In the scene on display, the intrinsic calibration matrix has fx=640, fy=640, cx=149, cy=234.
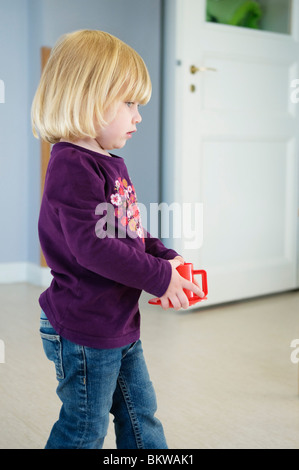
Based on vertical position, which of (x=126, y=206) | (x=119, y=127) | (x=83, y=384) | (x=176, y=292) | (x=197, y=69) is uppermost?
(x=197, y=69)

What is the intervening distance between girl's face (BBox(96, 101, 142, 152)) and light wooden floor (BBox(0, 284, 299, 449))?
0.71 meters

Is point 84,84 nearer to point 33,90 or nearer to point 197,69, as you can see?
point 197,69

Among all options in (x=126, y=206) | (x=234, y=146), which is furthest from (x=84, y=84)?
(x=234, y=146)

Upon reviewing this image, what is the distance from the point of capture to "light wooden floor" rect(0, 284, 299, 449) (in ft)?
4.80

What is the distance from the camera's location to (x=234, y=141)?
277cm

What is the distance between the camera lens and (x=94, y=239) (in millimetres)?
919

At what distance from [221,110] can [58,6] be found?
3.26ft

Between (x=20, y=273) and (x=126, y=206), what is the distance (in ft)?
7.90

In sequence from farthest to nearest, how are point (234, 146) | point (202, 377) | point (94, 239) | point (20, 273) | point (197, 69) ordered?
1. point (20, 273)
2. point (234, 146)
3. point (197, 69)
4. point (202, 377)
5. point (94, 239)

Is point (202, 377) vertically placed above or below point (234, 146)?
below

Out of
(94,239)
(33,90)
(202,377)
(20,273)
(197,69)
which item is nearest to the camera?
(94,239)

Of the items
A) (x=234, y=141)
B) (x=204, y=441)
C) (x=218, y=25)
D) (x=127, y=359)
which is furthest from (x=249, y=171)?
(x=127, y=359)

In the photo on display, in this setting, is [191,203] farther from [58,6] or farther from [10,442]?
[10,442]

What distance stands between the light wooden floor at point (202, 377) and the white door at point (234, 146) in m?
0.26
